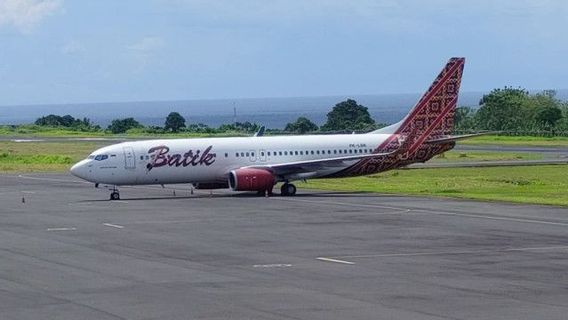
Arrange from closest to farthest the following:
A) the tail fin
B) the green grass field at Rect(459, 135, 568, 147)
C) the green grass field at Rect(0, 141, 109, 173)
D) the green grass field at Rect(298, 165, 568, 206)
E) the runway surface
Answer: the runway surface, the green grass field at Rect(298, 165, 568, 206), the tail fin, the green grass field at Rect(0, 141, 109, 173), the green grass field at Rect(459, 135, 568, 147)

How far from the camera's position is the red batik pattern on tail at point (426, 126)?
59.1 m

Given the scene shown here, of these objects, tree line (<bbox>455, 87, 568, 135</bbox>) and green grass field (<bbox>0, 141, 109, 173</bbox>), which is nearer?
green grass field (<bbox>0, 141, 109, 173</bbox>)

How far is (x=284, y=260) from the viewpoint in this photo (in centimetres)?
3127

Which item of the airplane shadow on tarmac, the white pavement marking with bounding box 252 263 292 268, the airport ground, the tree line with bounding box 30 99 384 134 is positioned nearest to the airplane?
the airplane shadow on tarmac

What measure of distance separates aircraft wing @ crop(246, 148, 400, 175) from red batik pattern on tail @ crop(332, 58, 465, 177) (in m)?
0.28

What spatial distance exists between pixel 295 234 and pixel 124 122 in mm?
150262

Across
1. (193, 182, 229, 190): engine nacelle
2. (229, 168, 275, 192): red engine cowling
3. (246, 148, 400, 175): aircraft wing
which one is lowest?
(193, 182, 229, 190): engine nacelle

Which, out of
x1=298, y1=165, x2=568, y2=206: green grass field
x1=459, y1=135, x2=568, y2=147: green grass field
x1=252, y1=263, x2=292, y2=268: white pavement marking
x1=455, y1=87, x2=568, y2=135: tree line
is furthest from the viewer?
x1=455, y1=87, x2=568, y2=135: tree line

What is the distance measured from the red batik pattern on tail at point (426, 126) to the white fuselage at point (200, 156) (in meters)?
0.63

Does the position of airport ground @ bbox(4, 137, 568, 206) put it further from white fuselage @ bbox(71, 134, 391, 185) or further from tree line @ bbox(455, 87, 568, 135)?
tree line @ bbox(455, 87, 568, 135)

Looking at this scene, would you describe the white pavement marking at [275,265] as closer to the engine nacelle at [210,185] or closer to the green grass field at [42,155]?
the engine nacelle at [210,185]

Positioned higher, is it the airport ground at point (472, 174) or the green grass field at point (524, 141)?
the green grass field at point (524, 141)

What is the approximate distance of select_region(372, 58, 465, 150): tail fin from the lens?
196 feet

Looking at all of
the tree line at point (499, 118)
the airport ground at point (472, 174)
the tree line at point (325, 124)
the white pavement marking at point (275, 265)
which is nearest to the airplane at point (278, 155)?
the airport ground at point (472, 174)
